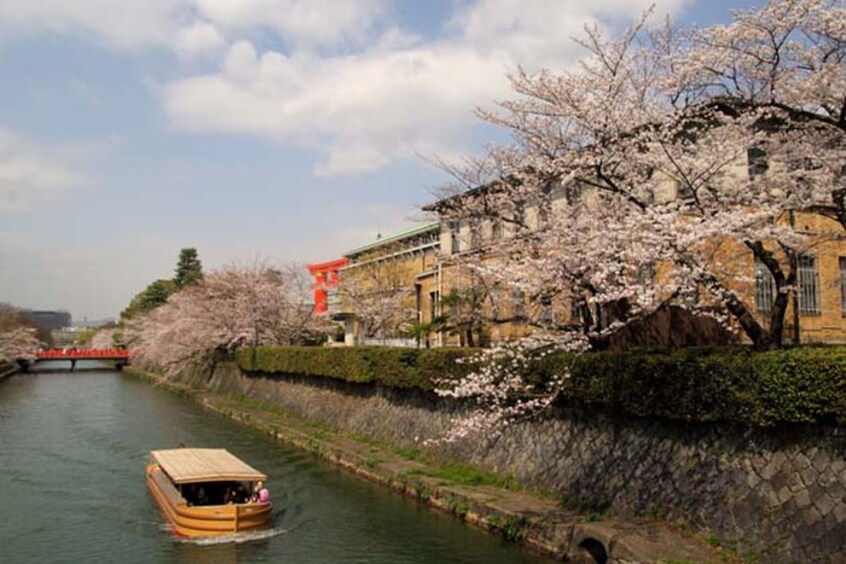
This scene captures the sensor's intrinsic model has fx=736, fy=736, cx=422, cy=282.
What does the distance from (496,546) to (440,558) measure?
111 centimetres

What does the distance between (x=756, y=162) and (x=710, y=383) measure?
510 centimetres

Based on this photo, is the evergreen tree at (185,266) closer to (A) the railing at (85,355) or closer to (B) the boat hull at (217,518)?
(A) the railing at (85,355)

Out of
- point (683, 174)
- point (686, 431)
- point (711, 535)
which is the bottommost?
point (711, 535)

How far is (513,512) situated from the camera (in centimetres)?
1420

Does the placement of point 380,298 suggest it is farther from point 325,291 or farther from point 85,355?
point 85,355

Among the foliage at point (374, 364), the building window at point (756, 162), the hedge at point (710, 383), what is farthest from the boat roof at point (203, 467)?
the building window at point (756, 162)

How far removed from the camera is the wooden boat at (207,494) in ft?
49.2

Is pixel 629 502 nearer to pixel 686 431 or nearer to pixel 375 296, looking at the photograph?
pixel 686 431

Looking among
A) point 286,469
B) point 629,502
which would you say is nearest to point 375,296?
point 286,469

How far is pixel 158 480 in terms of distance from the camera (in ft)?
61.4

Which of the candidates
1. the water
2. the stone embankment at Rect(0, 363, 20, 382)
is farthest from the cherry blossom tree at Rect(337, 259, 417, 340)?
the stone embankment at Rect(0, 363, 20, 382)

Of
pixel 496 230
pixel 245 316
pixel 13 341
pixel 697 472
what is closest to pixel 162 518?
pixel 697 472

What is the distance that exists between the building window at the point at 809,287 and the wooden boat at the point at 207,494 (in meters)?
15.8

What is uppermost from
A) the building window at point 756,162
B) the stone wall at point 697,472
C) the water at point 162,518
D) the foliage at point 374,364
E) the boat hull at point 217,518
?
the building window at point 756,162
